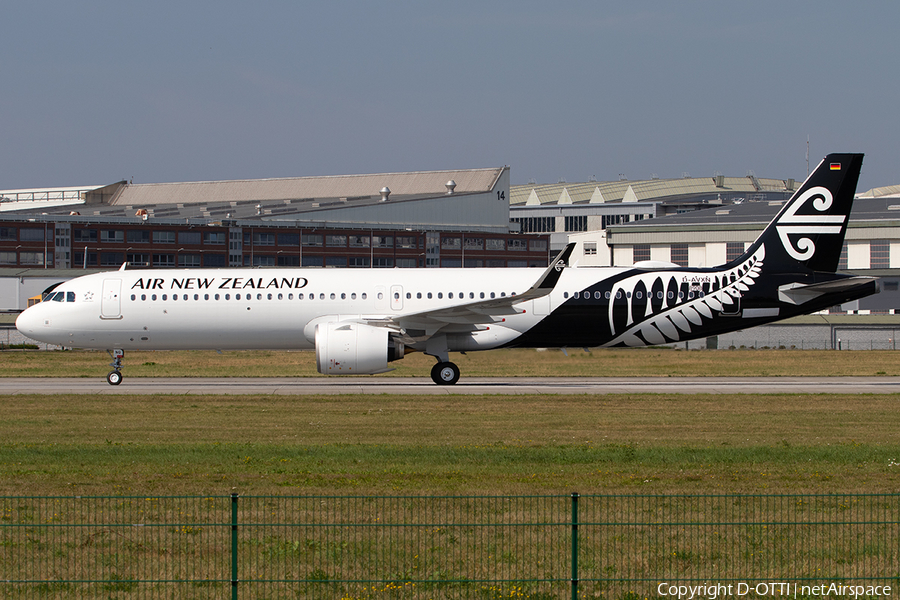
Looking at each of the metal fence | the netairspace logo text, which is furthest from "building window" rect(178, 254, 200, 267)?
the netairspace logo text

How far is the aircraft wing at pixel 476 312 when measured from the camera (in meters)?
33.2

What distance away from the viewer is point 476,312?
3428cm

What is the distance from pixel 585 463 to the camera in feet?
59.5

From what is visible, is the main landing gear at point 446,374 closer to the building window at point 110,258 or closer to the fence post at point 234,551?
the fence post at point 234,551

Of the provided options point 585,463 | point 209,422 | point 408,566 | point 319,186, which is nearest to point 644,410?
point 585,463

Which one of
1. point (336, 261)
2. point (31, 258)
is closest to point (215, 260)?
point (336, 261)

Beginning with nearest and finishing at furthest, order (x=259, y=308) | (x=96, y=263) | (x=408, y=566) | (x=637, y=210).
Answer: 1. (x=408, y=566)
2. (x=259, y=308)
3. (x=96, y=263)
4. (x=637, y=210)

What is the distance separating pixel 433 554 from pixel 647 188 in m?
174

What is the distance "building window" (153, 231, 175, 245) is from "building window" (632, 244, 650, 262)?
173 feet

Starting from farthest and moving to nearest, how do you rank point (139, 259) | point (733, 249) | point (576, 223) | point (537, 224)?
point (537, 224), point (576, 223), point (139, 259), point (733, 249)

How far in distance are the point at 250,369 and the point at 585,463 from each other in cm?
3014

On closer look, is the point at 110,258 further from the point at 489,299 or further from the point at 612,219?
the point at 489,299

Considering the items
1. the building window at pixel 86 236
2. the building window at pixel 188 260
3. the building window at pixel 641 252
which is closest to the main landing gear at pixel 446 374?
the building window at pixel 641 252

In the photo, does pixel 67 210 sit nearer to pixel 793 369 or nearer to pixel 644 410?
pixel 793 369
